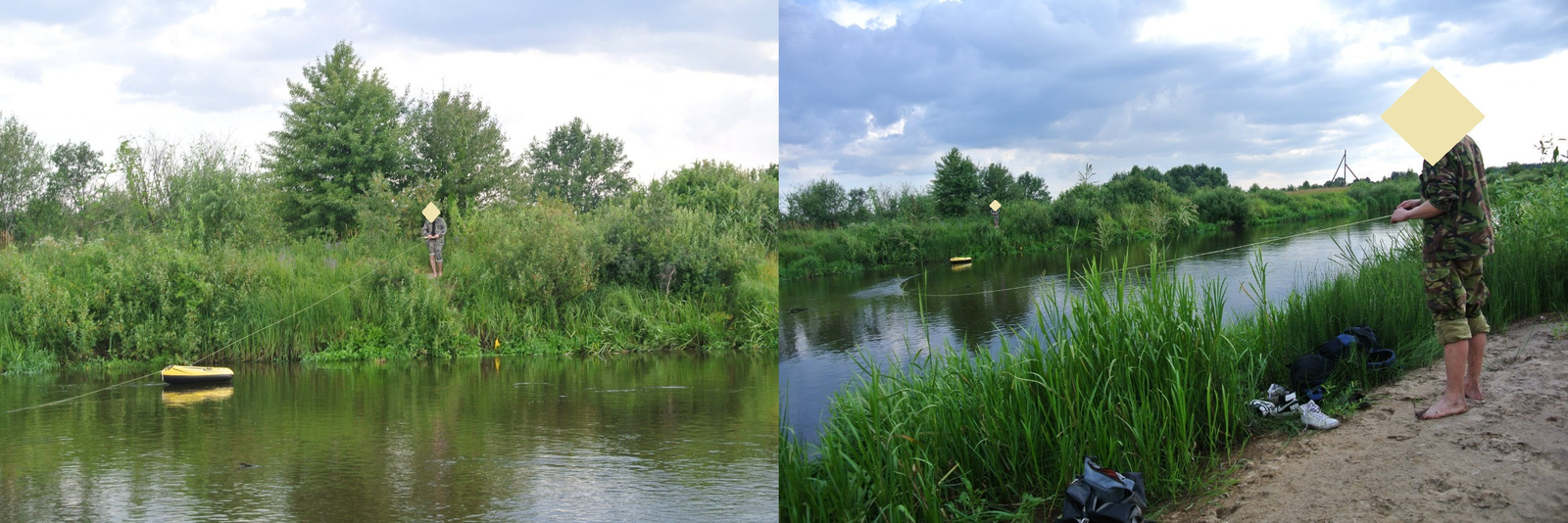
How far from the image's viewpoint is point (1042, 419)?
3248 mm

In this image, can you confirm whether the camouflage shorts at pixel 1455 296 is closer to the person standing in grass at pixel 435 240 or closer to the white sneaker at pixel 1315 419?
the white sneaker at pixel 1315 419

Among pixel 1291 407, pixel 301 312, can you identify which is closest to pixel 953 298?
pixel 1291 407

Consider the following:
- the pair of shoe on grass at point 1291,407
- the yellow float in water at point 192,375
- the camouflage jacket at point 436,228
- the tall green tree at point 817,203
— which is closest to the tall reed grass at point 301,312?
the camouflage jacket at point 436,228

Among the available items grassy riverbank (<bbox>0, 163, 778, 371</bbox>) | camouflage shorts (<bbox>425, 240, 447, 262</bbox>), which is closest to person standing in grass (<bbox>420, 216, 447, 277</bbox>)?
camouflage shorts (<bbox>425, 240, 447, 262</bbox>)

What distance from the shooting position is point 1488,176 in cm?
459

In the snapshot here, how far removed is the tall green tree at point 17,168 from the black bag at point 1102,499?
18186 mm

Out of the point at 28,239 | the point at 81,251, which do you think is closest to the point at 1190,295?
the point at 81,251

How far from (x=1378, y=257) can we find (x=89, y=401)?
10.2 m

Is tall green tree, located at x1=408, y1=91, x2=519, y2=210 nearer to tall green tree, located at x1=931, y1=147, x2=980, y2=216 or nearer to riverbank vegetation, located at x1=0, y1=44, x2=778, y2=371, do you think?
riverbank vegetation, located at x1=0, y1=44, x2=778, y2=371

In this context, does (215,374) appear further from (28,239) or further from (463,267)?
(28,239)

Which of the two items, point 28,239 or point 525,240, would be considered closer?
point 525,240

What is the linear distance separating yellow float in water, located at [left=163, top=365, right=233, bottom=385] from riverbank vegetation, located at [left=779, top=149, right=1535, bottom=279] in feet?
28.3

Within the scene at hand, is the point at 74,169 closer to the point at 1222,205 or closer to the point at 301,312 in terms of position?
the point at 301,312

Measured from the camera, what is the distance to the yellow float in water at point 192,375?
398 inches
